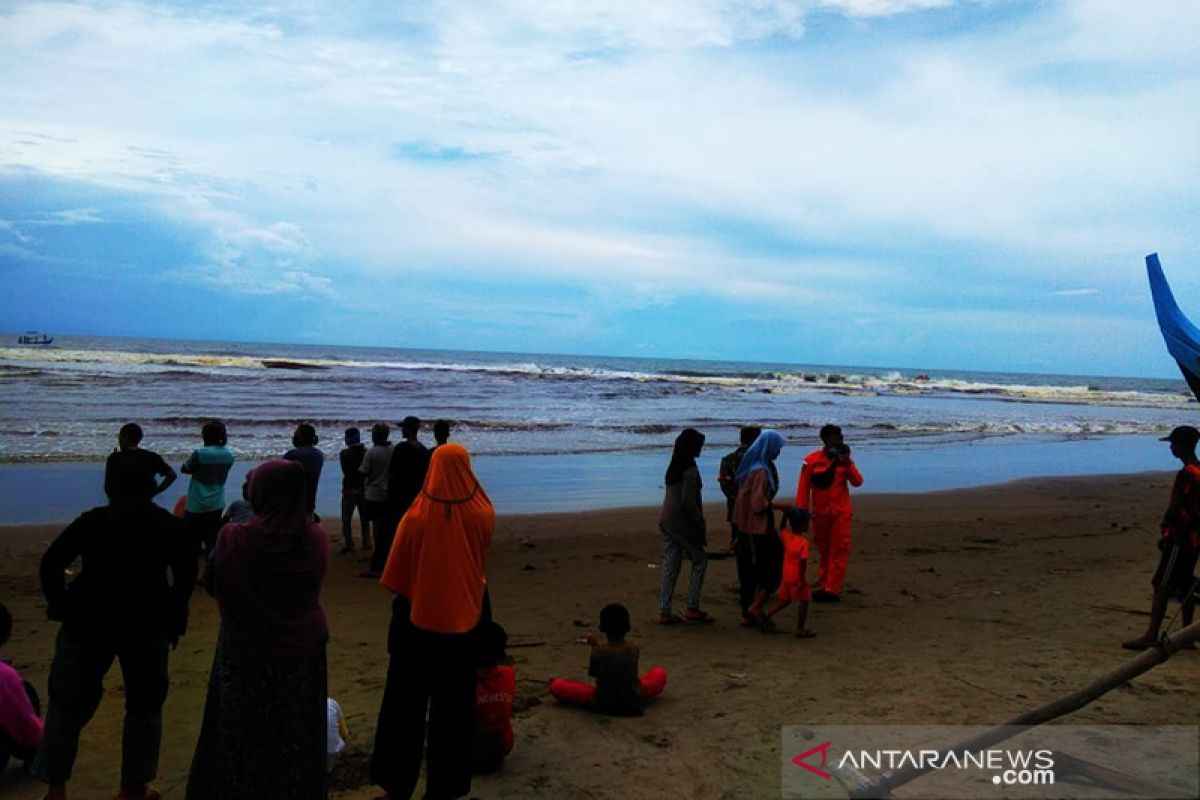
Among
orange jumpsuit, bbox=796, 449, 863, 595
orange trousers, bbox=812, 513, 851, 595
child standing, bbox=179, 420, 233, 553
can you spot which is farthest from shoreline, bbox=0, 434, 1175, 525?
orange jumpsuit, bbox=796, 449, 863, 595

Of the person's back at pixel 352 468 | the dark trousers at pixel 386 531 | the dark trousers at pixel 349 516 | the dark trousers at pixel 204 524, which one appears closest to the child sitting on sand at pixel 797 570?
the dark trousers at pixel 386 531

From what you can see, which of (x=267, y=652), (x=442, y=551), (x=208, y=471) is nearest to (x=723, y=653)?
(x=442, y=551)

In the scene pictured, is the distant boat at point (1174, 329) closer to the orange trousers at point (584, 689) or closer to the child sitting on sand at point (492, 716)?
the orange trousers at point (584, 689)

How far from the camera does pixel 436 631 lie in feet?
12.6

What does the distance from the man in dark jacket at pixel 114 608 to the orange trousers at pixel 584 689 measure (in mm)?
2207

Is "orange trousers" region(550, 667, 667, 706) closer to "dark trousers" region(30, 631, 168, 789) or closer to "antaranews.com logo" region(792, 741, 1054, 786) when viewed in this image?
"antaranews.com logo" region(792, 741, 1054, 786)

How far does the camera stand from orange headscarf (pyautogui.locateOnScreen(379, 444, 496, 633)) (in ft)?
12.6

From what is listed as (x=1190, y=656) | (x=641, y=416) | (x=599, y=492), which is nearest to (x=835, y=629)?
(x=1190, y=656)

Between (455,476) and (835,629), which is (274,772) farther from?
(835,629)

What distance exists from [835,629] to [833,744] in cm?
270

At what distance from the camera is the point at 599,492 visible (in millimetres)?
14414

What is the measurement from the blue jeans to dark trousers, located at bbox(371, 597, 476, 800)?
3.37 m

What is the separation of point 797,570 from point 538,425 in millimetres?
18740

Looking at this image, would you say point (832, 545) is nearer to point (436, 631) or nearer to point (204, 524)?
point (436, 631)
